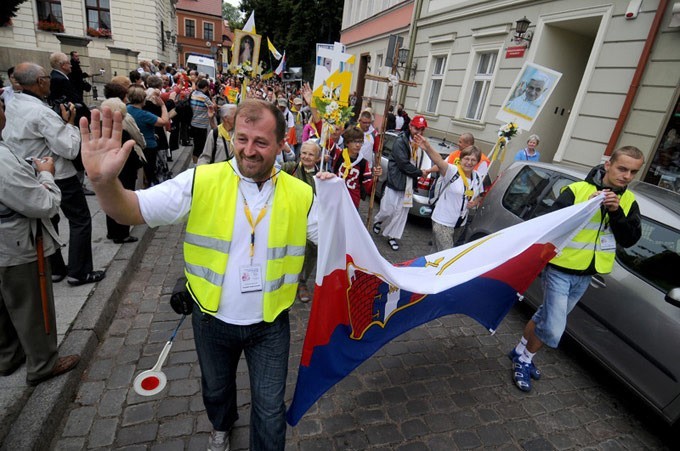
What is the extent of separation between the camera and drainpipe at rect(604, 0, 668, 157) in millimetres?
6863

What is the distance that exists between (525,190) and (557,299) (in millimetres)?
1769

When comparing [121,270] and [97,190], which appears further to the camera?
[121,270]

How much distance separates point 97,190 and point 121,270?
311 centimetres

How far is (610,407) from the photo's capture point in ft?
10.7

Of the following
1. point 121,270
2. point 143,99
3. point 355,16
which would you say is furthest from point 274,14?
point 121,270

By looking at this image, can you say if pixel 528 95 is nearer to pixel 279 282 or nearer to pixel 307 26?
pixel 279 282

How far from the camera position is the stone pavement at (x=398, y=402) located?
2.55 m

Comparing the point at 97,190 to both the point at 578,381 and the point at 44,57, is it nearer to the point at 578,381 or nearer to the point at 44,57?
the point at 578,381

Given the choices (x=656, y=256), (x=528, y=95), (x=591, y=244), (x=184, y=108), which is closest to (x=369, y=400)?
(x=591, y=244)

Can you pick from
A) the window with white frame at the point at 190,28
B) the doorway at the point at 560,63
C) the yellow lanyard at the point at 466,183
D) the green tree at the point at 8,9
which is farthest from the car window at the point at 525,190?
the window with white frame at the point at 190,28

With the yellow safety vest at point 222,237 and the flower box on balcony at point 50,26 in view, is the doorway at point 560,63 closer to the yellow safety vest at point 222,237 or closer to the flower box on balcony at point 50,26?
the yellow safety vest at point 222,237

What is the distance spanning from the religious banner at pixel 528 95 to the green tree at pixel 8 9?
2574 centimetres

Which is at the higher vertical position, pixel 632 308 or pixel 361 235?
pixel 361 235

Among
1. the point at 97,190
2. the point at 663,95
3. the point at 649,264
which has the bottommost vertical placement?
the point at 649,264
